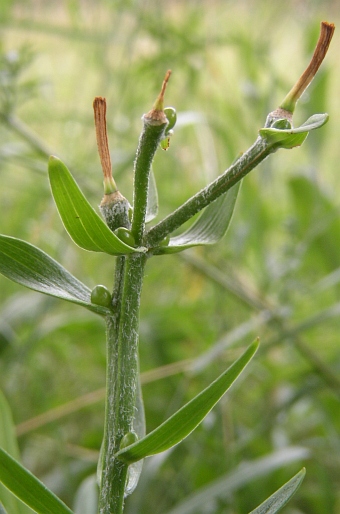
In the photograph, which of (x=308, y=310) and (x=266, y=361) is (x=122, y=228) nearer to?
(x=266, y=361)

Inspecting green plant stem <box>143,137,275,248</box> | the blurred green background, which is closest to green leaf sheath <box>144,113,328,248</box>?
green plant stem <box>143,137,275,248</box>

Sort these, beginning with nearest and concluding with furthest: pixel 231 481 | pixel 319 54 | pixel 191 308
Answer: pixel 319 54
pixel 231 481
pixel 191 308

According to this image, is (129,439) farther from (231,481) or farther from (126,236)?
(231,481)

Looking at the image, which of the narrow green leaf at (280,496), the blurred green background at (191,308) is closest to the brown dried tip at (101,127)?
the narrow green leaf at (280,496)

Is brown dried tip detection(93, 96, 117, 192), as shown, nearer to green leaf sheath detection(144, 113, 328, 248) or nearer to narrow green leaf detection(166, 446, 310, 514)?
green leaf sheath detection(144, 113, 328, 248)

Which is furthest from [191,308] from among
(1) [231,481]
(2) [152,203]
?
(2) [152,203]

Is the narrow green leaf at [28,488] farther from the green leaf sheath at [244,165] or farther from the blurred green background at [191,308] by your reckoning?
the blurred green background at [191,308]
